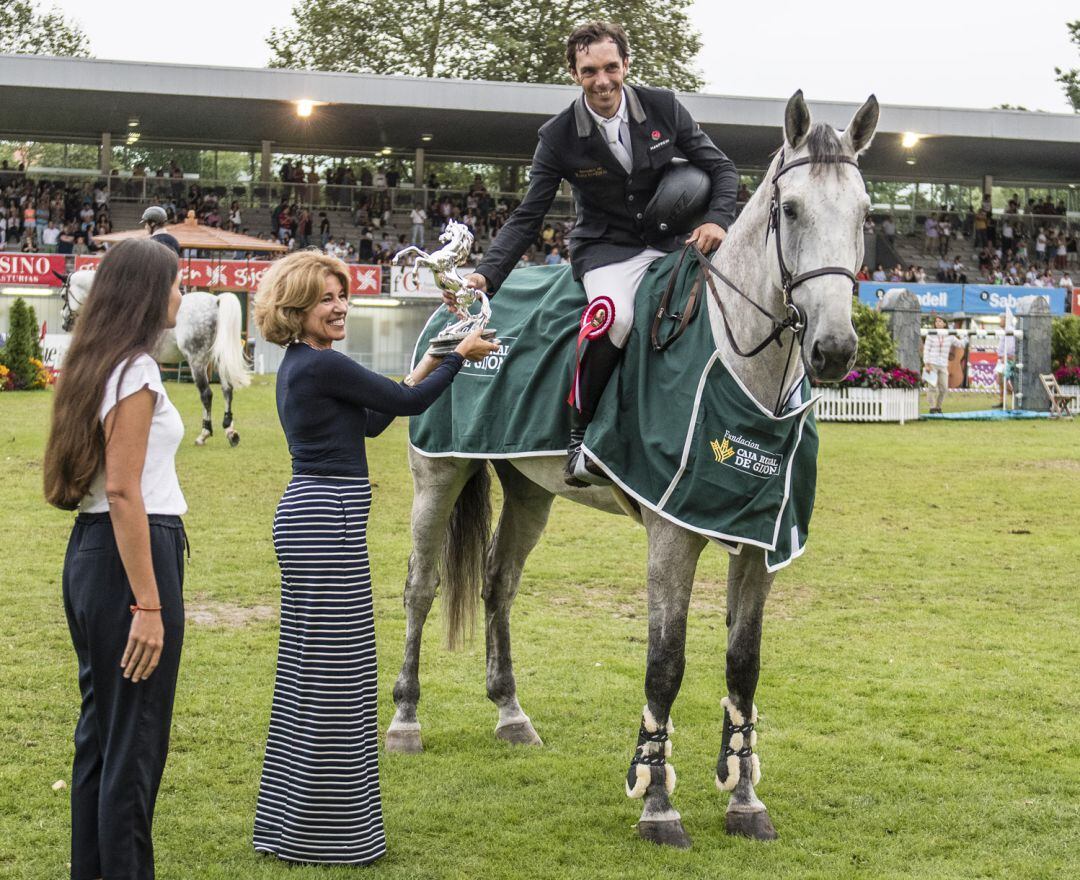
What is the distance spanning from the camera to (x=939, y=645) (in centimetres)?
758

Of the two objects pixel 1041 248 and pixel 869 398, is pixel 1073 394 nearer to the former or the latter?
pixel 869 398

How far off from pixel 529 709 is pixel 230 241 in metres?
20.5

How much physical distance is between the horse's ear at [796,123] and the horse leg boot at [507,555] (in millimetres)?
2195

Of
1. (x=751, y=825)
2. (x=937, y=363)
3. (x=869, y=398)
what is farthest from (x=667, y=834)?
(x=937, y=363)

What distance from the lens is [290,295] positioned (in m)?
4.29

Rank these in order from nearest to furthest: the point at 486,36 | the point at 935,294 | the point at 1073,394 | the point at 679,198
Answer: the point at 679,198 < the point at 1073,394 < the point at 935,294 < the point at 486,36

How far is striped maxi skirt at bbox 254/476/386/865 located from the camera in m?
4.30

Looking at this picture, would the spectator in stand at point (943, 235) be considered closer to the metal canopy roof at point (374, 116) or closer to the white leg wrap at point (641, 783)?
the metal canopy roof at point (374, 116)

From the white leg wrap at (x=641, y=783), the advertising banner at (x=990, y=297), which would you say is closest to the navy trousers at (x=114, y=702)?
the white leg wrap at (x=641, y=783)

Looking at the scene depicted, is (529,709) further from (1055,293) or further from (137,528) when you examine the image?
(1055,293)

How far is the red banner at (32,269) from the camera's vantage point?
28.6 metres

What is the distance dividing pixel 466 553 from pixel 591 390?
1.52 meters

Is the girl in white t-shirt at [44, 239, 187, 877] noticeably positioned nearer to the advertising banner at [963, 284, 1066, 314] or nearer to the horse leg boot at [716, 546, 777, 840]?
the horse leg boot at [716, 546, 777, 840]

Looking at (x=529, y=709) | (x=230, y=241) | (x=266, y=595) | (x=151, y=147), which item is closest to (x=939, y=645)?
(x=529, y=709)
